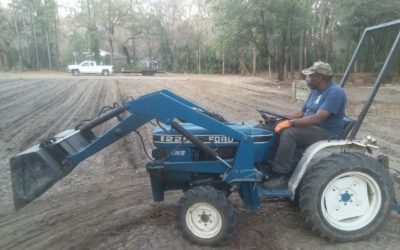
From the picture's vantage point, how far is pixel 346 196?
4.39 m

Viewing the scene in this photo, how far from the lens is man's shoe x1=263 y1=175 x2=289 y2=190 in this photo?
448cm

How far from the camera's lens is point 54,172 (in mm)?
4238

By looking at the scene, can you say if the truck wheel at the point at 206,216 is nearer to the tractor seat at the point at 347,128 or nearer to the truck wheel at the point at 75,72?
the tractor seat at the point at 347,128

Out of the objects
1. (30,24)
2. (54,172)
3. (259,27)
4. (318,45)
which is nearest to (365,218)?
(54,172)

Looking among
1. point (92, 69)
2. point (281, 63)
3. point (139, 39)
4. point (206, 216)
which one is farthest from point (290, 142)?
point (139, 39)

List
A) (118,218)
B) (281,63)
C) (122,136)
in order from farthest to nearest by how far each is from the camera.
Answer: (281,63) → (118,218) → (122,136)

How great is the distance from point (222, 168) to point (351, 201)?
1.38 meters

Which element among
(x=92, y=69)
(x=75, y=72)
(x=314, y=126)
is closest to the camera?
(x=314, y=126)

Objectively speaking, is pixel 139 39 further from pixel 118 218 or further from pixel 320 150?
pixel 320 150

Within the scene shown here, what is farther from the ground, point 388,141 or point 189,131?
point 189,131

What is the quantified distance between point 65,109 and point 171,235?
10.8m

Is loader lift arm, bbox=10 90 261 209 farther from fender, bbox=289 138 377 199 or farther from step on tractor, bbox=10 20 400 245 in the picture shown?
fender, bbox=289 138 377 199

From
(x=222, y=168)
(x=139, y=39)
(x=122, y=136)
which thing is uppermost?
(x=139, y=39)

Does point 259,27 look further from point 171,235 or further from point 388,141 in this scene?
point 171,235
